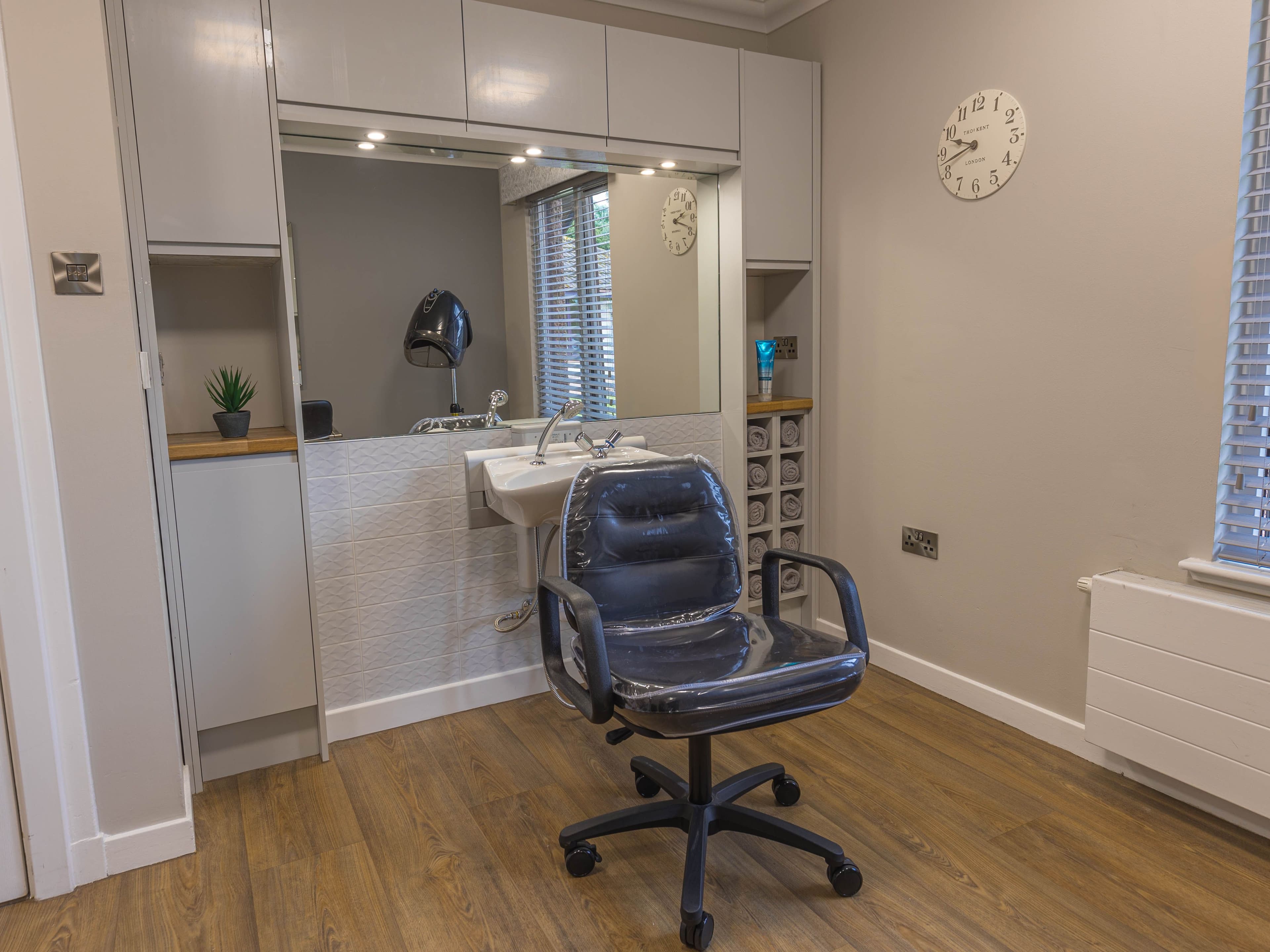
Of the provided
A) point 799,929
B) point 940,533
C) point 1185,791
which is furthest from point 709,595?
point 1185,791

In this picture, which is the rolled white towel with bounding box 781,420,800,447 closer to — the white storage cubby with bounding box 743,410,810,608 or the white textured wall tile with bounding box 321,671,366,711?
the white storage cubby with bounding box 743,410,810,608

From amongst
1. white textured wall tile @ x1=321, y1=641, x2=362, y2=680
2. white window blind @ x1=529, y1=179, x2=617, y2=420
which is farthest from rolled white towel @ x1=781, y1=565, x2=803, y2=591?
white textured wall tile @ x1=321, y1=641, x2=362, y2=680

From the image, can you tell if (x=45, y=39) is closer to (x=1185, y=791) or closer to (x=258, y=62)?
(x=258, y=62)

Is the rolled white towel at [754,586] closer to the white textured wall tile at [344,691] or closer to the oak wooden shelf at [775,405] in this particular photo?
the oak wooden shelf at [775,405]

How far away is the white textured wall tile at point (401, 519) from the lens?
8.64 ft

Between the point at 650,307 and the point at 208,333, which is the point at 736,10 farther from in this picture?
the point at 208,333

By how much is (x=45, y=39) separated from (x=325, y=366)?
1.03m

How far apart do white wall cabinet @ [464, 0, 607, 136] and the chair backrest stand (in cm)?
120

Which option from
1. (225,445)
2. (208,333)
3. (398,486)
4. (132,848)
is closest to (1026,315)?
(398,486)

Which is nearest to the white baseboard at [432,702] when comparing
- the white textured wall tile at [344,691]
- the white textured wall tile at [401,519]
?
the white textured wall tile at [344,691]

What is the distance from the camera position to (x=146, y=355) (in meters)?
2.15

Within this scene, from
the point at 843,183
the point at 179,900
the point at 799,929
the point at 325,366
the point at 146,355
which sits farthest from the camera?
the point at 843,183

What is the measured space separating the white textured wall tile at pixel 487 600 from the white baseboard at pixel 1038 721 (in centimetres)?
131

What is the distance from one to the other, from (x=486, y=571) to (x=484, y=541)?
101 mm
